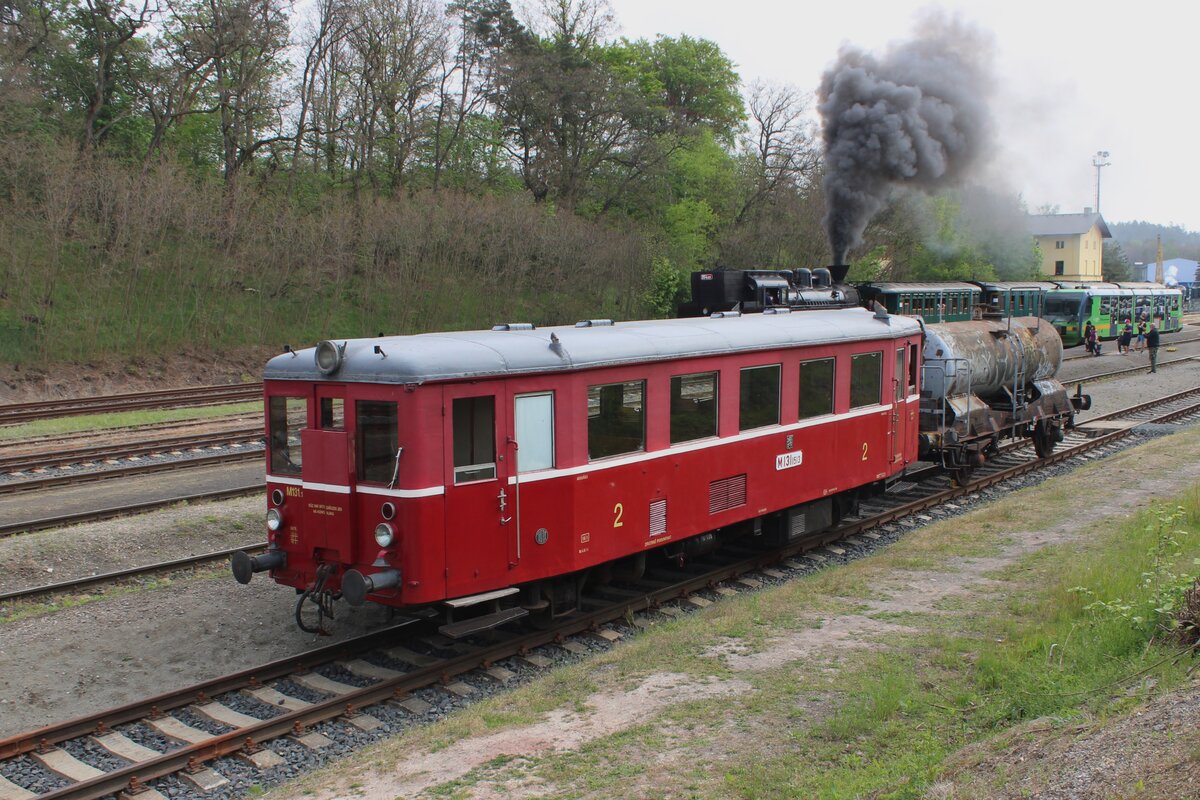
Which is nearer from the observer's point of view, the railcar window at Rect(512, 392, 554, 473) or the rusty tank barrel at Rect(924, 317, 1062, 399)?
the railcar window at Rect(512, 392, 554, 473)

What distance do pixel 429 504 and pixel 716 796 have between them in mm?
3323

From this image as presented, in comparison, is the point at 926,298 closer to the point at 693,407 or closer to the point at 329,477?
the point at 693,407

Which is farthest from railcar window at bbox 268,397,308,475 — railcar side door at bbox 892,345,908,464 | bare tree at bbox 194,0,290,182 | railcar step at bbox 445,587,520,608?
bare tree at bbox 194,0,290,182

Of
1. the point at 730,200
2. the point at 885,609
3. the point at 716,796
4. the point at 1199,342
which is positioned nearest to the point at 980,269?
the point at 1199,342

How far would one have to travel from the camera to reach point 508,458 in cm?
845

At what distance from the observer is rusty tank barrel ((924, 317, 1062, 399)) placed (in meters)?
16.7

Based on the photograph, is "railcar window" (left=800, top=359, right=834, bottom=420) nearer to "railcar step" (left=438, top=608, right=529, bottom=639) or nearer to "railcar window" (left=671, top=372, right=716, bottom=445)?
"railcar window" (left=671, top=372, right=716, bottom=445)

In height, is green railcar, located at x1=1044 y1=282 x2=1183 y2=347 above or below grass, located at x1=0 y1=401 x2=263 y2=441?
above

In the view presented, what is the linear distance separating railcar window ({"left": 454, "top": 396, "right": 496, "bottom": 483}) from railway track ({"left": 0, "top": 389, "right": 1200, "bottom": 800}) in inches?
70.0

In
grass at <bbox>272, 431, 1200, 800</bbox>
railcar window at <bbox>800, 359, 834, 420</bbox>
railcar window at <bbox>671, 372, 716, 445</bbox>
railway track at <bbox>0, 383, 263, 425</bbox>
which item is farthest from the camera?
railway track at <bbox>0, 383, 263, 425</bbox>

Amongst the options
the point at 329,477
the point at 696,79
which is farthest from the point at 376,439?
the point at 696,79

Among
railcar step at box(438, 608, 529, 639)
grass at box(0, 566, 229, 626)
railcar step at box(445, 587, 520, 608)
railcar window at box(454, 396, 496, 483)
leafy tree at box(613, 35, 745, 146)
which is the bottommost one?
grass at box(0, 566, 229, 626)

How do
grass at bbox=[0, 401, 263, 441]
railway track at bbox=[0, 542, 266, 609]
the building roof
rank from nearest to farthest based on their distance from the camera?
railway track at bbox=[0, 542, 266, 609]
grass at bbox=[0, 401, 263, 441]
the building roof

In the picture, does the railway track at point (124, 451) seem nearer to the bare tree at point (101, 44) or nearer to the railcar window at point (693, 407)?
the railcar window at point (693, 407)
